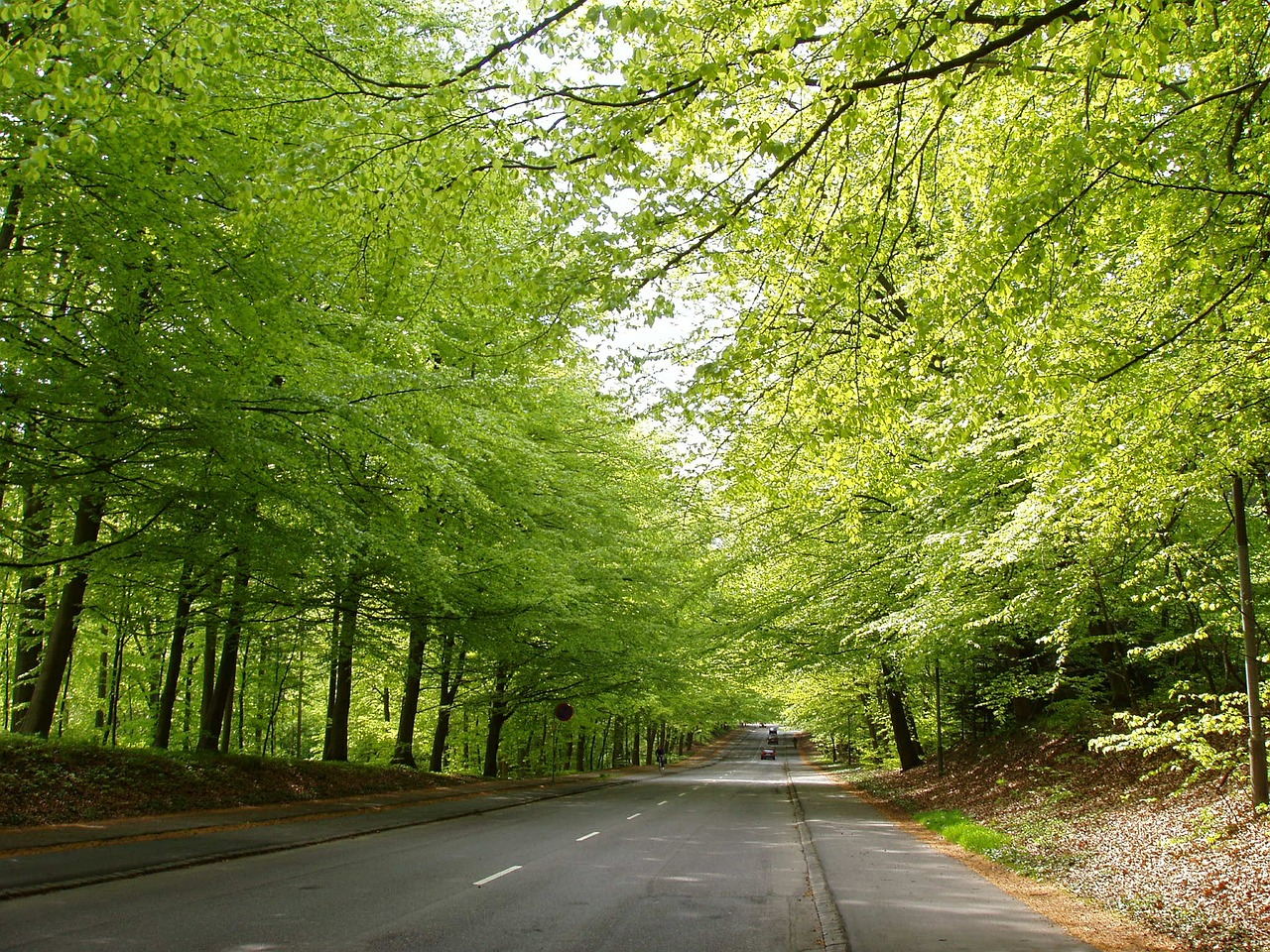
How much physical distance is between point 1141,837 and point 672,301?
8919 mm

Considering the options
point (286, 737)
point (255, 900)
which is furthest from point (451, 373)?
point (286, 737)

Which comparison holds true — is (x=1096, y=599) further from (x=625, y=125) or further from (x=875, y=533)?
(x=625, y=125)

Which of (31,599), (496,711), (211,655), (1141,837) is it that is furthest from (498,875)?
(496,711)

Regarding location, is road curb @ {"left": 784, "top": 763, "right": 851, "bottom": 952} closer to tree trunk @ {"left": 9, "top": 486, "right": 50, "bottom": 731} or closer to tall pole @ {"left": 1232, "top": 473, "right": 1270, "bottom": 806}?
tall pole @ {"left": 1232, "top": 473, "right": 1270, "bottom": 806}

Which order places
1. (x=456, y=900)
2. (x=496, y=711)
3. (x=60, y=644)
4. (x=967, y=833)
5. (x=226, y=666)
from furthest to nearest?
(x=496, y=711), (x=226, y=666), (x=60, y=644), (x=967, y=833), (x=456, y=900)

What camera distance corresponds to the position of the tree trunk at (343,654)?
60.1ft

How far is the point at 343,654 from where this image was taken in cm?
1956

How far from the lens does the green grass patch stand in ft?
38.2

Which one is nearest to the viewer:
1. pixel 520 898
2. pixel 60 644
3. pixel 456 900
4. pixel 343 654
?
pixel 456 900

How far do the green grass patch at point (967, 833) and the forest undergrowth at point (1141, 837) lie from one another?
0.17m

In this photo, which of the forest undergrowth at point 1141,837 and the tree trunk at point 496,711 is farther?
the tree trunk at point 496,711

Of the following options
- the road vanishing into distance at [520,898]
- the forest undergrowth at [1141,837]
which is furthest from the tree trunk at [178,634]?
the forest undergrowth at [1141,837]

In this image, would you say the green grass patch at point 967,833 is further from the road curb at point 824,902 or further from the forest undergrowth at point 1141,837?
the road curb at point 824,902

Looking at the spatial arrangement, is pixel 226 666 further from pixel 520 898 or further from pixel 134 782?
pixel 520 898
